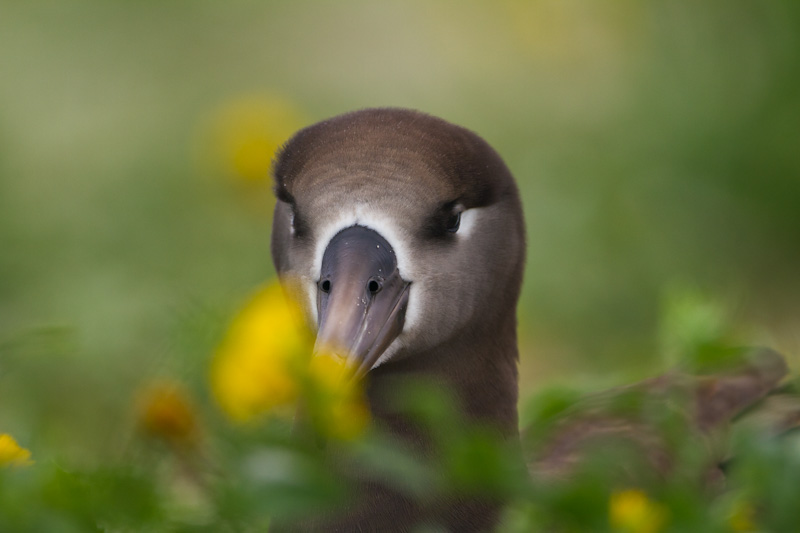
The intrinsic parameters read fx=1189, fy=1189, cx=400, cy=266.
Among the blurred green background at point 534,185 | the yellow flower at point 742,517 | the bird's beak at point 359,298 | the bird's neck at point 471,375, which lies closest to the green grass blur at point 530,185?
the blurred green background at point 534,185

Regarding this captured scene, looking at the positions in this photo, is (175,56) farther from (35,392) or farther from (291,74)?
(35,392)

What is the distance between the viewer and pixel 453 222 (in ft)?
8.09

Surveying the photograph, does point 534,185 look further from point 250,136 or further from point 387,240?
point 387,240

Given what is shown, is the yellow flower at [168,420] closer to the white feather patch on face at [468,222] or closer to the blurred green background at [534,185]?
the white feather patch on face at [468,222]

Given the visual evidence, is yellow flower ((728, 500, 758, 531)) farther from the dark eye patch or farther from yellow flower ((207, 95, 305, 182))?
yellow flower ((207, 95, 305, 182))

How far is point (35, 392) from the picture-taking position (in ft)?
13.3

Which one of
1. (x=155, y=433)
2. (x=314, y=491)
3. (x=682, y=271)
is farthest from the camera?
(x=682, y=271)

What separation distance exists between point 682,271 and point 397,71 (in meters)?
2.44

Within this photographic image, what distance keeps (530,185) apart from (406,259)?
2981 mm

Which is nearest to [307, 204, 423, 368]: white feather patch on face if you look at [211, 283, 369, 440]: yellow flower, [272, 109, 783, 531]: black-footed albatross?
[272, 109, 783, 531]: black-footed albatross

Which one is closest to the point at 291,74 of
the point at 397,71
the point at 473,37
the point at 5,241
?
the point at 397,71

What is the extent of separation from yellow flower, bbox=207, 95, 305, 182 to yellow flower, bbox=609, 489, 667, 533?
10.6 ft

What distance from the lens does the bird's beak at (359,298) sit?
6.85 feet

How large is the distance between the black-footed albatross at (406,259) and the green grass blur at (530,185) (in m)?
1.04
